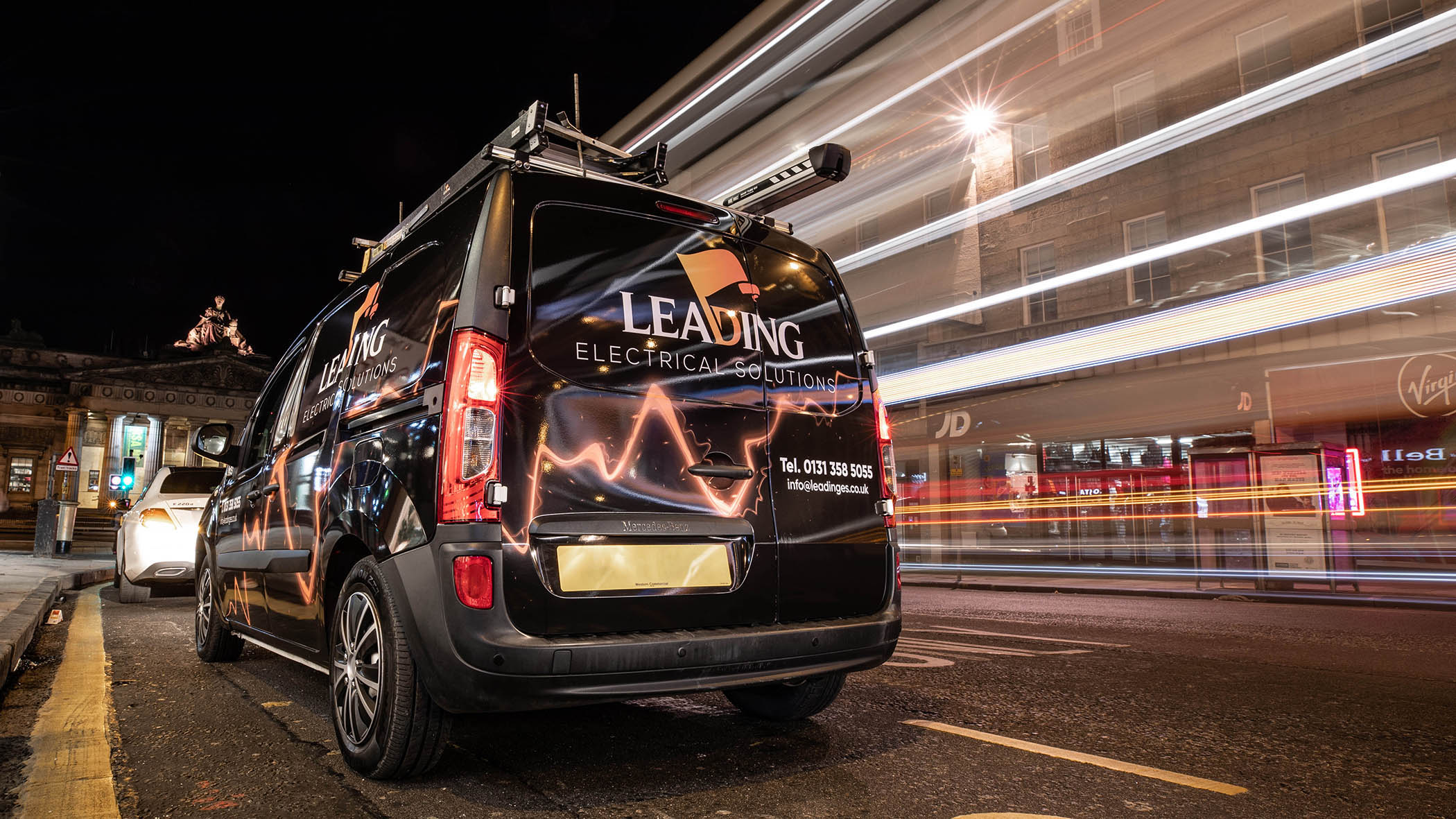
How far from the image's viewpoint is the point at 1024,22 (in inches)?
439

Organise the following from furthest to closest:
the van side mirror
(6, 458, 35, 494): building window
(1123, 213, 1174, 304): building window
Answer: (6, 458, 35, 494): building window, (1123, 213, 1174, 304): building window, the van side mirror

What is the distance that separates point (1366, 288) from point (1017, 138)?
5427 mm

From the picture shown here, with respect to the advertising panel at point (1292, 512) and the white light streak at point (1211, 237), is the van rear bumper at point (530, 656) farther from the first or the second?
the white light streak at point (1211, 237)

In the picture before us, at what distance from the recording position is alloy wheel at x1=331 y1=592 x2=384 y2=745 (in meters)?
2.79

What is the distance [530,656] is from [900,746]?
146 centimetres

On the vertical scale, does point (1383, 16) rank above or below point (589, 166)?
above

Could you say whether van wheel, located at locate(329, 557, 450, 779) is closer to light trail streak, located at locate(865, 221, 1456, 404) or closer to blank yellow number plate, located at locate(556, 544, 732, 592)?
blank yellow number plate, located at locate(556, 544, 732, 592)

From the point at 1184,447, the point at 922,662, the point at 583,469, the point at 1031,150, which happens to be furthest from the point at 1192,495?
the point at 583,469

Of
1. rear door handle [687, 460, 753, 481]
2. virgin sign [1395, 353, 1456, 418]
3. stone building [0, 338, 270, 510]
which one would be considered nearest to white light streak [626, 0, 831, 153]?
rear door handle [687, 460, 753, 481]

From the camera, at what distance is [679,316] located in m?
2.90

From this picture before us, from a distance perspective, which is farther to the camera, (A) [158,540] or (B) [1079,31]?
(B) [1079,31]

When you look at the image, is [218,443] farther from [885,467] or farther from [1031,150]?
[1031,150]

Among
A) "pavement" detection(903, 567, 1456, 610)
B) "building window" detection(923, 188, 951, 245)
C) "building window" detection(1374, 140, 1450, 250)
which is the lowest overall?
"pavement" detection(903, 567, 1456, 610)

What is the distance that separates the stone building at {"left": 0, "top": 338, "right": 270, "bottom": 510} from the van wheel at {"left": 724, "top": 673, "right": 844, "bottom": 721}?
231ft
